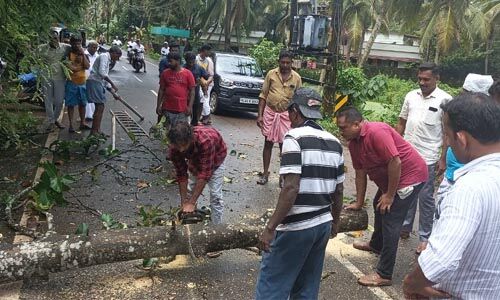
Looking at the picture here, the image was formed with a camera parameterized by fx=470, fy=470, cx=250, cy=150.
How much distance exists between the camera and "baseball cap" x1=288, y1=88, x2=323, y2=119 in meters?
3.07

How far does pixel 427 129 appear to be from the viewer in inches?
197

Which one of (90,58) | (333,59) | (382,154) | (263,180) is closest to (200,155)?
(382,154)

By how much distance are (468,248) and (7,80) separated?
6.76m

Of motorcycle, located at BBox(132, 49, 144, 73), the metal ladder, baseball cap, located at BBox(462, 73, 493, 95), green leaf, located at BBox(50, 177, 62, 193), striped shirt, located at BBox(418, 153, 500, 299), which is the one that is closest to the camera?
striped shirt, located at BBox(418, 153, 500, 299)

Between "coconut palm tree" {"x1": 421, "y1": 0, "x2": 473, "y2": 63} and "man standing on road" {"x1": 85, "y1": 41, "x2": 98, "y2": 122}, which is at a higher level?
"coconut palm tree" {"x1": 421, "y1": 0, "x2": 473, "y2": 63}

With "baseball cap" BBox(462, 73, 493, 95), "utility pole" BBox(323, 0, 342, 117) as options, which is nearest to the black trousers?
"baseball cap" BBox(462, 73, 493, 95)

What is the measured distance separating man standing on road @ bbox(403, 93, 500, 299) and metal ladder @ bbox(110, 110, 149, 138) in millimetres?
8248

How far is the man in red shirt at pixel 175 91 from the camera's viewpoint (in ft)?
24.8

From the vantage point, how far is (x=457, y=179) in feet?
5.96

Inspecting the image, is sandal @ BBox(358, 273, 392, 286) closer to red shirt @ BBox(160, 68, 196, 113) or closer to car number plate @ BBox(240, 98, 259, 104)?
red shirt @ BBox(160, 68, 196, 113)

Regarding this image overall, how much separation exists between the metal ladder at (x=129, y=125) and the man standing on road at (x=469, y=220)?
8248mm

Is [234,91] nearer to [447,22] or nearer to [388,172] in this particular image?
[388,172]

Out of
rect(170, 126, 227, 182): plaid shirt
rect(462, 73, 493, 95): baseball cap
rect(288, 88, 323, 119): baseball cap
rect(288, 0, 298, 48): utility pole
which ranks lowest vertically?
rect(170, 126, 227, 182): plaid shirt

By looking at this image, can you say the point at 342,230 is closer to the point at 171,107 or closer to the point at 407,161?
the point at 407,161
